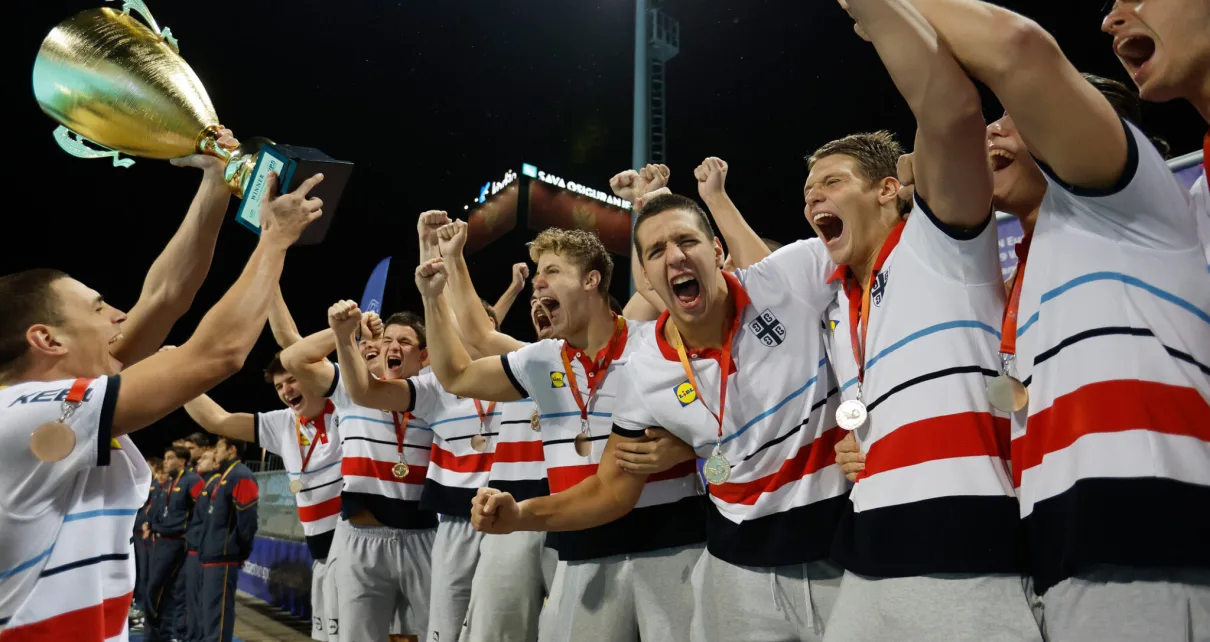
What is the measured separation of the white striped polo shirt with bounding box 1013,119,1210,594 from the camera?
1568 mm

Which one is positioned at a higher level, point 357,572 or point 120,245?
point 120,245

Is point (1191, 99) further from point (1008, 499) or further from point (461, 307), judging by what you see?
point (461, 307)

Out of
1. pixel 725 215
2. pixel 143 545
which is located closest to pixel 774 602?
pixel 725 215

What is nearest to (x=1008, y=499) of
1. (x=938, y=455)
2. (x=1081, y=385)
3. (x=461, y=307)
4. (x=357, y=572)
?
(x=938, y=455)

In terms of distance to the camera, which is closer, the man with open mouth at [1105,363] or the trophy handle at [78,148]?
the man with open mouth at [1105,363]

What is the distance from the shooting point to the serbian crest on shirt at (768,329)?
287cm

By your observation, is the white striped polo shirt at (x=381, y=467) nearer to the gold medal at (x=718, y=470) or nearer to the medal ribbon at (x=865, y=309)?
the gold medal at (x=718, y=470)

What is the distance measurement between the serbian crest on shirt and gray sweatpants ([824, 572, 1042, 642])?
0.97m

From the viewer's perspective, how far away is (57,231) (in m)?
20.2

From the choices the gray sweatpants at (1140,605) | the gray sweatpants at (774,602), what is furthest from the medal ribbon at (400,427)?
the gray sweatpants at (1140,605)

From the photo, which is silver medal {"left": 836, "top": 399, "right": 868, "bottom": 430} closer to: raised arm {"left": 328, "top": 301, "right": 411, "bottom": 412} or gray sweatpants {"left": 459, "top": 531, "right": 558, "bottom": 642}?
gray sweatpants {"left": 459, "top": 531, "right": 558, "bottom": 642}

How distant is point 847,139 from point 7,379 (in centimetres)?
279

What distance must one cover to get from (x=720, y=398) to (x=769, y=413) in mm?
179

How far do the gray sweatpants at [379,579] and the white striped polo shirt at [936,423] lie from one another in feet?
14.4
